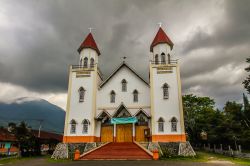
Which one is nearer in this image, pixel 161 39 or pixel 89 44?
pixel 161 39

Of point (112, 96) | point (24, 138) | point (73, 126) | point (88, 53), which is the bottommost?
point (24, 138)

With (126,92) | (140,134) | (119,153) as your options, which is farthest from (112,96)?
(119,153)

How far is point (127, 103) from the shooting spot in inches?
981

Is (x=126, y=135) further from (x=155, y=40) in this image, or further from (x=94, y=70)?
(x=155, y=40)

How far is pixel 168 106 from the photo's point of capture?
22828mm

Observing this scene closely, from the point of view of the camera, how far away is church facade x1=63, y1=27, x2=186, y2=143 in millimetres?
22641

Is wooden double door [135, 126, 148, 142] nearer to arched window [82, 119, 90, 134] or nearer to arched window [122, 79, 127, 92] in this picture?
arched window [122, 79, 127, 92]

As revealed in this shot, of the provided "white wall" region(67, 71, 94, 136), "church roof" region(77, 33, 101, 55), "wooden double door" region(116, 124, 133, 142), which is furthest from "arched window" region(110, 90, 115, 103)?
"church roof" region(77, 33, 101, 55)

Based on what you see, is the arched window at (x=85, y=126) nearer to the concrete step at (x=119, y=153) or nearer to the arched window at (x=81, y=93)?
the arched window at (x=81, y=93)

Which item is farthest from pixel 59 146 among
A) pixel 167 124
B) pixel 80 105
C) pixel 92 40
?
pixel 92 40

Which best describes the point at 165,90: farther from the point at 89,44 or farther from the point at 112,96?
the point at 89,44

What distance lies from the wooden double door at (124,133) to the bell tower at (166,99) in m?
2.76

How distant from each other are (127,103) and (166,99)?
14.5 feet

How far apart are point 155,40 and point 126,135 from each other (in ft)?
37.2
